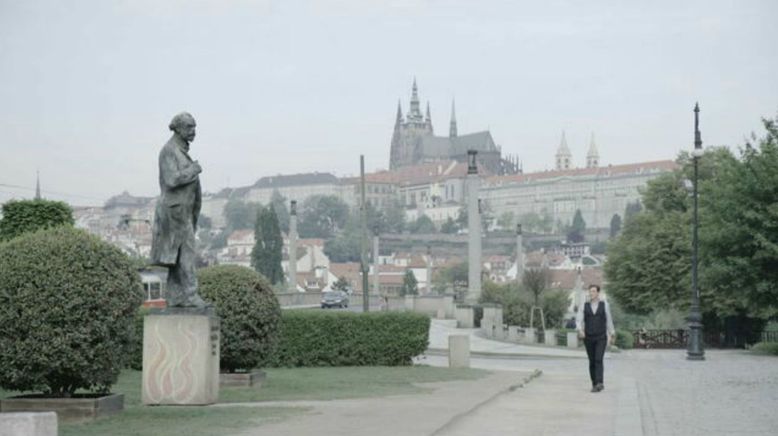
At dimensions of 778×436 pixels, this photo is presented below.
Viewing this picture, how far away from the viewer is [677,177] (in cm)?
7169

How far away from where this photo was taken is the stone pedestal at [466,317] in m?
58.3

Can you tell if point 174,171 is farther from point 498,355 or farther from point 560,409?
point 498,355

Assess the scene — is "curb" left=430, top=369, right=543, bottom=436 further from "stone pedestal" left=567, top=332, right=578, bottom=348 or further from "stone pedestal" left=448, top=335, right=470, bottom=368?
"stone pedestal" left=567, top=332, right=578, bottom=348

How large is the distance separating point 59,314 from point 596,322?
8.57m

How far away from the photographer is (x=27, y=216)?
3247cm

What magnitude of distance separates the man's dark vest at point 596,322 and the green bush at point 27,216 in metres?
16.4

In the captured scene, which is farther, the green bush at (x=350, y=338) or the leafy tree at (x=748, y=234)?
the leafy tree at (x=748, y=234)

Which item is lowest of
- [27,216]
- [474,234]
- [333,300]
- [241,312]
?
[241,312]

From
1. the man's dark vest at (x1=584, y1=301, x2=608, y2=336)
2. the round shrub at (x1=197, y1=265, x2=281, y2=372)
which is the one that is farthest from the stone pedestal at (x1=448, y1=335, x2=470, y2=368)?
the man's dark vest at (x1=584, y1=301, x2=608, y2=336)

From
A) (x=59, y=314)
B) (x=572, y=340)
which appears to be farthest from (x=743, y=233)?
(x=59, y=314)

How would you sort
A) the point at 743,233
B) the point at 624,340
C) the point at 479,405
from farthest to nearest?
the point at 624,340
the point at 743,233
the point at 479,405

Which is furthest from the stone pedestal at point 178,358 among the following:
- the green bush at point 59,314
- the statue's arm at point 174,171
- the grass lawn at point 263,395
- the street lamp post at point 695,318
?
the street lamp post at point 695,318

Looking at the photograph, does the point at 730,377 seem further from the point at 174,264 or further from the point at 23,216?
the point at 23,216

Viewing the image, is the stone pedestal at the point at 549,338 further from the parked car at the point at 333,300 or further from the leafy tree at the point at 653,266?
the parked car at the point at 333,300
